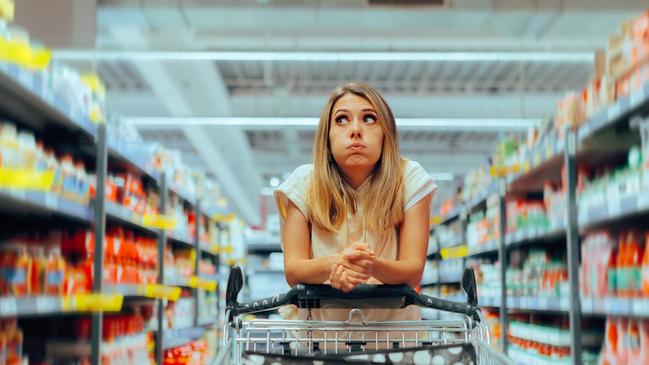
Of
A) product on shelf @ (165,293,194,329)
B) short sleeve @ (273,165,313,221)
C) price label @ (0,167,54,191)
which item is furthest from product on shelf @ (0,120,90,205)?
product on shelf @ (165,293,194,329)

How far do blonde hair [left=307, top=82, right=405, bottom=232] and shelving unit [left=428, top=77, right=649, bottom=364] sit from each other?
1.46 meters

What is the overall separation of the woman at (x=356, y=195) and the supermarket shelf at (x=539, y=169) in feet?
7.76

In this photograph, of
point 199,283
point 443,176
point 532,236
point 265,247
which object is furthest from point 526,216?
point 443,176

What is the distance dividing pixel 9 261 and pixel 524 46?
817cm

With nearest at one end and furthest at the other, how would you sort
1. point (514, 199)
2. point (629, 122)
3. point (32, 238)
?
1. point (629, 122)
2. point (32, 238)
3. point (514, 199)

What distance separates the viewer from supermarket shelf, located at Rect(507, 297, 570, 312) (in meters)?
4.29

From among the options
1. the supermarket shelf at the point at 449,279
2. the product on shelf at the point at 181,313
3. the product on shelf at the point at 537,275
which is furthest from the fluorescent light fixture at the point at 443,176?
the product on shelf at the point at 537,275

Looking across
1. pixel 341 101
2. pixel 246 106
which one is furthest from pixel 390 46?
pixel 341 101

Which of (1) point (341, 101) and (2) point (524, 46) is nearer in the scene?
(1) point (341, 101)

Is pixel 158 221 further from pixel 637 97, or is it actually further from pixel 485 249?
pixel 637 97

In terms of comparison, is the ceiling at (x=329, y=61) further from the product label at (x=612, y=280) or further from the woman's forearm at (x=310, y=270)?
the woman's forearm at (x=310, y=270)

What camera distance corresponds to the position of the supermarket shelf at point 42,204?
9.77ft

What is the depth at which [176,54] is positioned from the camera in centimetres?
902

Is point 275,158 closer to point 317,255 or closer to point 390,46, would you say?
point 390,46
